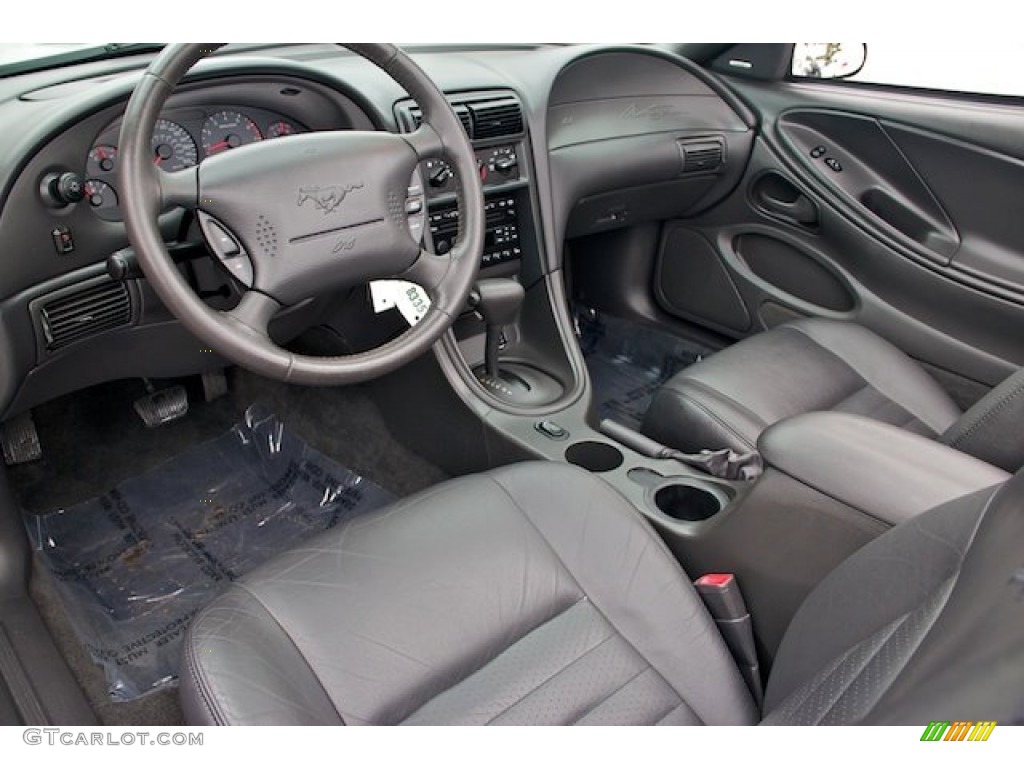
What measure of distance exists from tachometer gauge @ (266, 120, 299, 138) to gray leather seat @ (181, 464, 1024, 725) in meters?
0.73

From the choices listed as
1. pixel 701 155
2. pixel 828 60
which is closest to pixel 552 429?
pixel 701 155

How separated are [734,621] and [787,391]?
2.23ft

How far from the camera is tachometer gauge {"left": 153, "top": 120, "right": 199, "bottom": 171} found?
1404 mm

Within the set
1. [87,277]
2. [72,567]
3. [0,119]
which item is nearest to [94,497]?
[72,567]

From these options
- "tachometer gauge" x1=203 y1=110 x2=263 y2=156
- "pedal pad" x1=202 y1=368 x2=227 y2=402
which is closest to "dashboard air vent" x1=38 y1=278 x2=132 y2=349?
"tachometer gauge" x1=203 y1=110 x2=263 y2=156

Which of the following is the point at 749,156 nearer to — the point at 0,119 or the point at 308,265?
the point at 308,265

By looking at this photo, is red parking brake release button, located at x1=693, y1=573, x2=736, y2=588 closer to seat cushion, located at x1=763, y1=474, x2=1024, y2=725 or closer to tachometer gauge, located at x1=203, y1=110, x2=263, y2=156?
seat cushion, located at x1=763, y1=474, x2=1024, y2=725

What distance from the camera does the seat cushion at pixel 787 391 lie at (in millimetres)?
1651

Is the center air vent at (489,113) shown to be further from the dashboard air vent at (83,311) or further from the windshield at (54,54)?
the dashboard air vent at (83,311)

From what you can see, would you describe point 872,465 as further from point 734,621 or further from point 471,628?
point 471,628

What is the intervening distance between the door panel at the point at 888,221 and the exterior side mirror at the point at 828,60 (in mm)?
33

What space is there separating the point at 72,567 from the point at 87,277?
2.20 ft

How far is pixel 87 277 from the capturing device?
136cm

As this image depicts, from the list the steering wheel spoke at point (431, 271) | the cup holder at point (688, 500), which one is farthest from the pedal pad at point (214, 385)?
the cup holder at point (688, 500)
